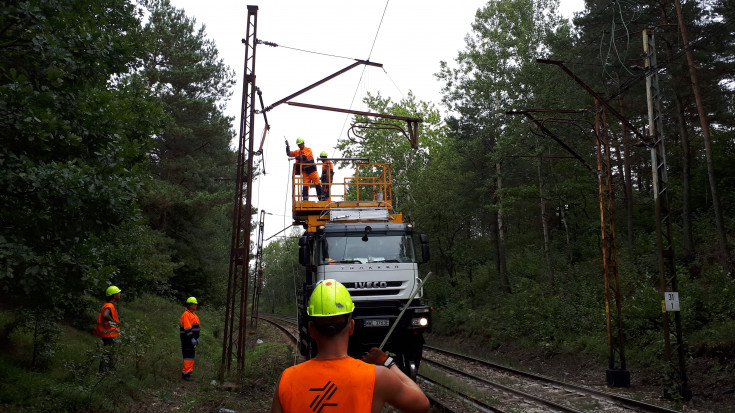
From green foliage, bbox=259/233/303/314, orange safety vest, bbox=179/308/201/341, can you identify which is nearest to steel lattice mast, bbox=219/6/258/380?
orange safety vest, bbox=179/308/201/341

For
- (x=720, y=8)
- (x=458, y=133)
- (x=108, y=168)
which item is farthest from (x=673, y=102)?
(x=108, y=168)

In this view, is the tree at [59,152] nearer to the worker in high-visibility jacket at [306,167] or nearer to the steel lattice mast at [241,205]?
the steel lattice mast at [241,205]

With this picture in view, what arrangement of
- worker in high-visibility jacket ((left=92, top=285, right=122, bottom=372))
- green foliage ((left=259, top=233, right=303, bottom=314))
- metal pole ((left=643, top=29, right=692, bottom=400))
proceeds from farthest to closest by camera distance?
1. green foliage ((left=259, top=233, right=303, bottom=314))
2. metal pole ((left=643, top=29, right=692, bottom=400))
3. worker in high-visibility jacket ((left=92, top=285, right=122, bottom=372))

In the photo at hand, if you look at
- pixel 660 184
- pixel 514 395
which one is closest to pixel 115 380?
pixel 514 395

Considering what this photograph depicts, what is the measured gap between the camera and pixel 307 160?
15.1 metres

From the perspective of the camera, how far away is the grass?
803cm

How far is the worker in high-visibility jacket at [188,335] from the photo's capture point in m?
11.8

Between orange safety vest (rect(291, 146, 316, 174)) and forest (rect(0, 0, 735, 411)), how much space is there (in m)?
4.06

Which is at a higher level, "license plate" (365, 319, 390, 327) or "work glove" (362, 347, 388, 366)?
"work glove" (362, 347, 388, 366)

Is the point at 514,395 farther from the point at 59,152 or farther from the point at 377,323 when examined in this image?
the point at 59,152

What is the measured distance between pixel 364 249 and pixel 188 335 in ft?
14.4

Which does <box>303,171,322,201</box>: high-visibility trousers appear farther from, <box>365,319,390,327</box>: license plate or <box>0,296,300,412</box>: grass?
<box>365,319,390,327</box>: license plate

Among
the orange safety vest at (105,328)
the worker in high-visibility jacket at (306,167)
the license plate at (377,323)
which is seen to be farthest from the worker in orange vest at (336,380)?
the worker in high-visibility jacket at (306,167)

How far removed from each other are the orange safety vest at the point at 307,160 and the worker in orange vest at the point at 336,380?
492 inches
